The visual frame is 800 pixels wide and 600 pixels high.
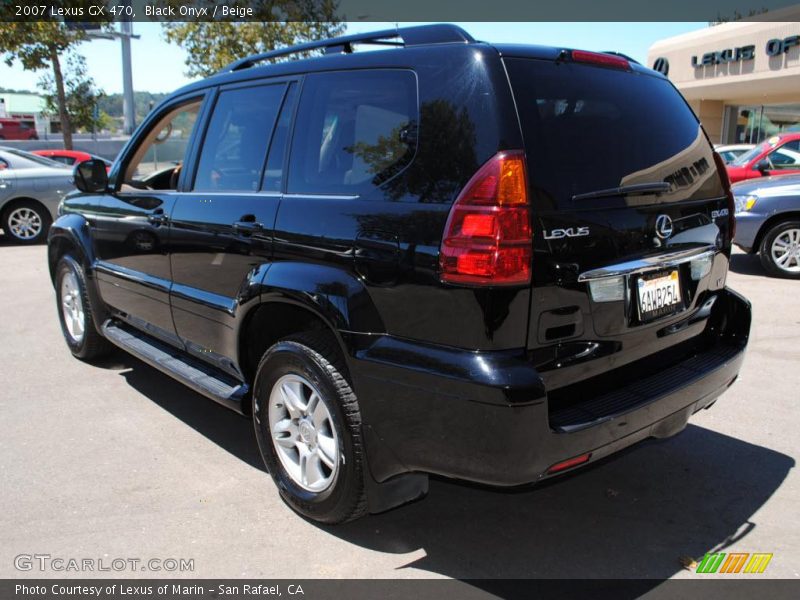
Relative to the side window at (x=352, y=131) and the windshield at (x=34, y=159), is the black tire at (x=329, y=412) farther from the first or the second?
the windshield at (x=34, y=159)

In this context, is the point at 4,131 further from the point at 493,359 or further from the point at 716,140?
the point at 493,359

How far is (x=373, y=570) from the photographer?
2.79m

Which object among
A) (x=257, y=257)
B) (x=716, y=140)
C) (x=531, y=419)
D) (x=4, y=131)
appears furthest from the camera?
(x=4, y=131)

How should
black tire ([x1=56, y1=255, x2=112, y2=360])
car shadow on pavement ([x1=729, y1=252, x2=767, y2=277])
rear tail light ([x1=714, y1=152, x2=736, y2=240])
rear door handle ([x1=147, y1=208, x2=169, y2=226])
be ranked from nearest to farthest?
rear tail light ([x1=714, y1=152, x2=736, y2=240]) → rear door handle ([x1=147, y1=208, x2=169, y2=226]) → black tire ([x1=56, y1=255, x2=112, y2=360]) → car shadow on pavement ([x1=729, y1=252, x2=767, y2=277])

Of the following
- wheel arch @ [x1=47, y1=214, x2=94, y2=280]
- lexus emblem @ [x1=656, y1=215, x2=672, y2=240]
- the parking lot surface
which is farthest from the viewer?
wheel arch @ [x1=47, y1=214, x2=94, y2=280]

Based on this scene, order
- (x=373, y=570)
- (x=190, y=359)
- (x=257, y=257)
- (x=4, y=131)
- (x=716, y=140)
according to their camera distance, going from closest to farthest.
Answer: (x=373, y=570) → (x=257, y=257) → (x=190, y=359) → (x=716, y=140) → (x=4, y=131)

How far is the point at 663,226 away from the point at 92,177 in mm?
3762

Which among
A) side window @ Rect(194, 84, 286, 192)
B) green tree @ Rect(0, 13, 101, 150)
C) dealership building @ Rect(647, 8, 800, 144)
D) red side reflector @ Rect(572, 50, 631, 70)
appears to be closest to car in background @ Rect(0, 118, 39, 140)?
green tree @ Rect(0, 13, 101, 150)

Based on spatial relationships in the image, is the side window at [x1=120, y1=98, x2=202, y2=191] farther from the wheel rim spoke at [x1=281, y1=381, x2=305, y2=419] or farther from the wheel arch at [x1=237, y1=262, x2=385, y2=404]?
the wheel rim spoke at [x1=281, y1=381, x2=305, y2=419]

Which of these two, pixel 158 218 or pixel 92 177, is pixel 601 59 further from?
pixel 92 177

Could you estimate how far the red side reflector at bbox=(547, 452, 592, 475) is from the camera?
Result: 240 cm

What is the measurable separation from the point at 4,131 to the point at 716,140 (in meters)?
44.8

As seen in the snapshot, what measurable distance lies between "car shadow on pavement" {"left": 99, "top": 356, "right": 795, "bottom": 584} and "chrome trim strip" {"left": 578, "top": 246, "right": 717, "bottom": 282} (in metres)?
0.78

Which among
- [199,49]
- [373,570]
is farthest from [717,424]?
[199,49]
